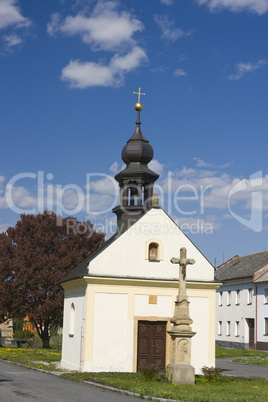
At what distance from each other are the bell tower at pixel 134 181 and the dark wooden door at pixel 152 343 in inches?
193

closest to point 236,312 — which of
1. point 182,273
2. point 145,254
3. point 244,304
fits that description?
point 244,304

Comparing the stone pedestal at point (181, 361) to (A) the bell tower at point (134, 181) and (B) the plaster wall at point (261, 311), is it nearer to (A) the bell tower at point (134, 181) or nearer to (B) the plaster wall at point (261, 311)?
(A) the bell tower at point (134, 181)

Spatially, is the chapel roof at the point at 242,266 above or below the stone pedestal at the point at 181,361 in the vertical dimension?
above

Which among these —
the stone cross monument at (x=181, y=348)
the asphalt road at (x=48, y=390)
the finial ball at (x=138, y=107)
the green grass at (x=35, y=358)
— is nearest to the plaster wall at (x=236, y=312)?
the green grass at (x=35, y=358)

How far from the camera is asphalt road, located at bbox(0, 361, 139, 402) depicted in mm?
13586

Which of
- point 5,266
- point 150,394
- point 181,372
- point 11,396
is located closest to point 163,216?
point 181,372

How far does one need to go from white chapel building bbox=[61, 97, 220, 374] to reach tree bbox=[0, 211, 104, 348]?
1389cm

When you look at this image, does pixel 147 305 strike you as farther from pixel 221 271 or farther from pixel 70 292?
pixel 221 271

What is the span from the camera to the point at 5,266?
38.2 m

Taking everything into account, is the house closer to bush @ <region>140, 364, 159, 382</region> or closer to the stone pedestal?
the stone pedestal

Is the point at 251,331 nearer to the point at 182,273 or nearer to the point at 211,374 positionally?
the point at 211,374

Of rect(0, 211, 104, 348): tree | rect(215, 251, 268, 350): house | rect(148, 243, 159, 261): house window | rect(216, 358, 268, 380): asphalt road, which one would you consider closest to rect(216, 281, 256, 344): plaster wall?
rect(215, 251, 268, 350): house

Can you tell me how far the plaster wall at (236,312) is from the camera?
151ft

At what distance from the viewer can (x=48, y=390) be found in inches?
604
